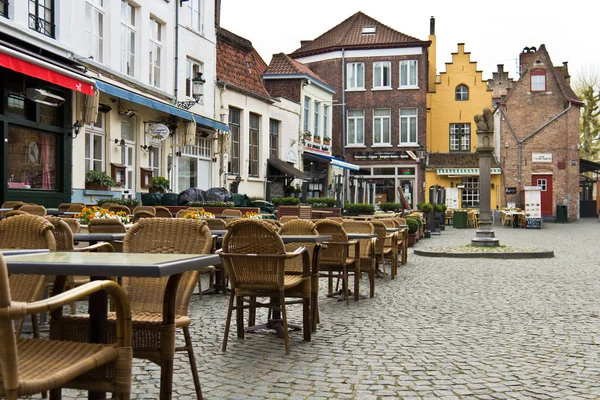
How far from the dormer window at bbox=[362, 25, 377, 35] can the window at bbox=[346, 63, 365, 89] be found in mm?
2335

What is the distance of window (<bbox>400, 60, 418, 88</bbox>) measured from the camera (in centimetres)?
4091

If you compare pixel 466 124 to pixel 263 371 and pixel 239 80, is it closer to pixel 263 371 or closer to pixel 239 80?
pixel 239 80

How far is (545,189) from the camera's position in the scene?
132ft

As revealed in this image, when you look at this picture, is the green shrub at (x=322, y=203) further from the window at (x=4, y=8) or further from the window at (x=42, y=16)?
the window at (x=4, y=8)

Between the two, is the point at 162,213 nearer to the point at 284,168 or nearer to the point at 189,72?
the point at 189,72

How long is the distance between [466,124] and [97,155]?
3073 centimetres

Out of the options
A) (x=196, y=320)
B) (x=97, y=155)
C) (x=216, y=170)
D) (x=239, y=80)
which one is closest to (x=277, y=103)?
(x=239, y=80)

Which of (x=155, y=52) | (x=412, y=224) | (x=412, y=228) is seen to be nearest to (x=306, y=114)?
(x=155, y=52)

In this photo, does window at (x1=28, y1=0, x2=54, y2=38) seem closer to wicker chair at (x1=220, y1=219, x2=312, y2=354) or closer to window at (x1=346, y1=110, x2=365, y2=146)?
wicker chair at (x1=220, y1=219, x2=312, y2=354)

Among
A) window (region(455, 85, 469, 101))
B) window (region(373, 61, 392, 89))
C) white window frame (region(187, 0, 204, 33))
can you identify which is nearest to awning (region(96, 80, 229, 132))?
white window frame (region(187, 0, 204, 33))

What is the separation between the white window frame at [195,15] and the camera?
22.5m

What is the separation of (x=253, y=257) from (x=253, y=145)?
2122 cm

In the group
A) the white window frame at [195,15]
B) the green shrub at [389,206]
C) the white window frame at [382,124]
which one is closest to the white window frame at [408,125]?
the white window frame at [382,124]

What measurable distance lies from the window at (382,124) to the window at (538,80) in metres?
8.65
